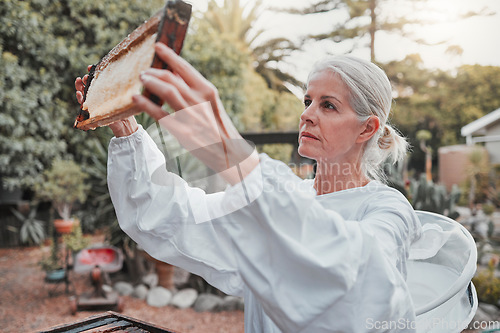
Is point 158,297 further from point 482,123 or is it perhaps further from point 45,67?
point 482,123

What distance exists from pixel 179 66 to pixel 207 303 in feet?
17.1

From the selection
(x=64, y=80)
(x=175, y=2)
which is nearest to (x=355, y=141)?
(x=175, y=2)

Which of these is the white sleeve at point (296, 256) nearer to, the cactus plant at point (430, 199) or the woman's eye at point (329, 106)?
the woman's eye at point (329, 106)

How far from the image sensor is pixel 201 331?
16.3 feet

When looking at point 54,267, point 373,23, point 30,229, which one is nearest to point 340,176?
point 54,267

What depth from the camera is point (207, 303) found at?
18.2ft

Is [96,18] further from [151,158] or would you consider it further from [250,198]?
[250,198]

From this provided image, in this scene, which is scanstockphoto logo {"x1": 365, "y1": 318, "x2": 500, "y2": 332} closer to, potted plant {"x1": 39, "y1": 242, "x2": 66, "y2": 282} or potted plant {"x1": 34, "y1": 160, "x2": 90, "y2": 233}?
potted plant {"x1": 39, "y1": 242, "x2": 66, "y2": 282}

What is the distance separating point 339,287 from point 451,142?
28.3 metres

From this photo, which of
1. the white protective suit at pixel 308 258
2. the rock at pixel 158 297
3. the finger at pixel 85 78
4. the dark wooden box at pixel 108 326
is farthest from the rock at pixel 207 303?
the white protective suit at pixel 308 258


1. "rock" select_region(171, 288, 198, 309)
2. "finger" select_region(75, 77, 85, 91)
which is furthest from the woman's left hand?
"rock" select_region(171, 288, 198, 309)

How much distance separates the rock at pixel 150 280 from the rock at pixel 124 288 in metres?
0.23

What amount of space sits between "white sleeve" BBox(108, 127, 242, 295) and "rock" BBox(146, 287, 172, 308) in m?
4.66

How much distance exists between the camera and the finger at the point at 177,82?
0.78 metres
